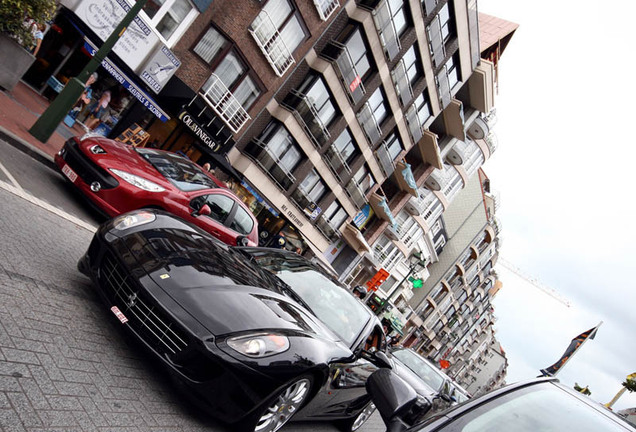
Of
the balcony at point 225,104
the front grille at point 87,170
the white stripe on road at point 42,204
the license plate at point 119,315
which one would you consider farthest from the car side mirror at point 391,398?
the balcony at point 225,104

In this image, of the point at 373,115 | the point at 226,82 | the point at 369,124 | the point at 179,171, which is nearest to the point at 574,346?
the point at 369,124

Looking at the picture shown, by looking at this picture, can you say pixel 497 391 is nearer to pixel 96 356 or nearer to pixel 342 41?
pixel 96 356

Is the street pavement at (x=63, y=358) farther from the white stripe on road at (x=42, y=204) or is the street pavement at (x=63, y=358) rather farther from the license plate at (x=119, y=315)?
the white stripe on road at (x=42, y=204)

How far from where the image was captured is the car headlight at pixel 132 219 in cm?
420

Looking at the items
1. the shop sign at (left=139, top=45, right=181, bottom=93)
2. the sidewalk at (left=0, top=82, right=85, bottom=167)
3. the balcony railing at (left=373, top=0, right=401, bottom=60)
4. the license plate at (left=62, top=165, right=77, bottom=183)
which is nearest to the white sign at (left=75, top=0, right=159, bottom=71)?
the shop sign at (left=139, top=45, right=181, bottom=93)

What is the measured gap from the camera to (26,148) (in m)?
8.38

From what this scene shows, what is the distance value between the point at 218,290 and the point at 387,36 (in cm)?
2227

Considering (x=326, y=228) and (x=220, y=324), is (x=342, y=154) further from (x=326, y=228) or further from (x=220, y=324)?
(x=220, y=324)

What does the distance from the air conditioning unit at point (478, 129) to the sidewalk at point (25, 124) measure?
3323cm

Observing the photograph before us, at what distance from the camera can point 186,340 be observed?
3305 millimetres

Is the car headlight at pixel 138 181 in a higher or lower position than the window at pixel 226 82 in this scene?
lower

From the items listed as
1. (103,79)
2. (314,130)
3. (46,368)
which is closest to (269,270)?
(46,368)

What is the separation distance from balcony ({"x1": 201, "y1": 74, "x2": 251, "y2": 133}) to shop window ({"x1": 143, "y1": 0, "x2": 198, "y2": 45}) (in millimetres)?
2136

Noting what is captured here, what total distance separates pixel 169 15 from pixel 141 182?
11.2 metres
